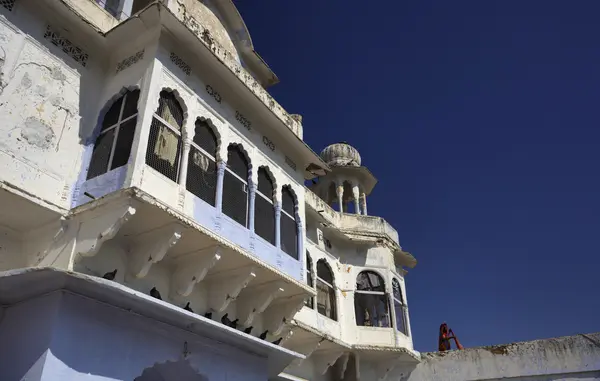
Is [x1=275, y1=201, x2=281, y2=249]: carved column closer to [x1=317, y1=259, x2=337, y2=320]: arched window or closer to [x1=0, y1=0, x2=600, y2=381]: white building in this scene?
[x1=0, y1=0, x2=600, y2=381]: white building

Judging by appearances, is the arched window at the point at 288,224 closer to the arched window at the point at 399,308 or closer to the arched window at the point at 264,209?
the arched window at the point at 264,209

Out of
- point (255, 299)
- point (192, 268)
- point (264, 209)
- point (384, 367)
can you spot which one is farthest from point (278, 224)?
point (384, 367)

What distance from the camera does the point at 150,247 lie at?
619cm

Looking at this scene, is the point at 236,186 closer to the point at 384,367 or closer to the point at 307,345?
the point at 307,345

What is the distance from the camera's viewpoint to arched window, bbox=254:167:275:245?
790 centimetres

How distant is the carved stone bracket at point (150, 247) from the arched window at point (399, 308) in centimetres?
827

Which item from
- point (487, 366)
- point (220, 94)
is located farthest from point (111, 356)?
point (487, 366)

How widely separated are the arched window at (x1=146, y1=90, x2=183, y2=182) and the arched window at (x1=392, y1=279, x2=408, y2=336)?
8344 mm

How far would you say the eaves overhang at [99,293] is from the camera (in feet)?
16.3

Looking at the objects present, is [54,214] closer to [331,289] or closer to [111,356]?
[111,356]

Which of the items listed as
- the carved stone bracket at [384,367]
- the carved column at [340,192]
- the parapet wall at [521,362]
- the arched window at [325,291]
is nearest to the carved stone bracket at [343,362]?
the arched window at [325,291]

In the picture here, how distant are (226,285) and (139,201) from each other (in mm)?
2330

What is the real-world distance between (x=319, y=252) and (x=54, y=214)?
7396 mm

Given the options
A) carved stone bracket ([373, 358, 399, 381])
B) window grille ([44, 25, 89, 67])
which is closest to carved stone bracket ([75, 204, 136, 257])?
window grille ([44, 25, 89, 67])
